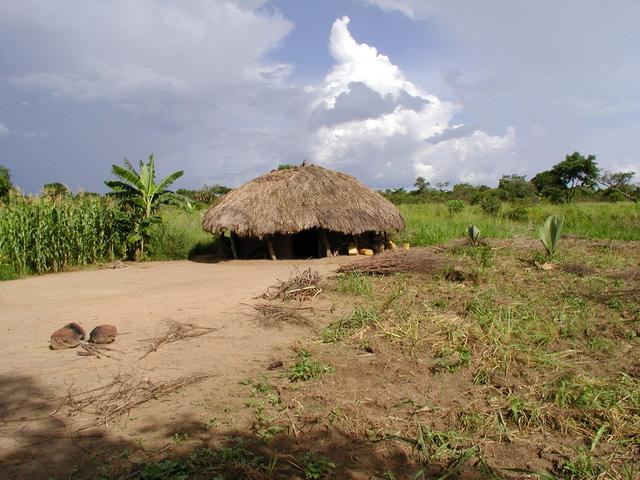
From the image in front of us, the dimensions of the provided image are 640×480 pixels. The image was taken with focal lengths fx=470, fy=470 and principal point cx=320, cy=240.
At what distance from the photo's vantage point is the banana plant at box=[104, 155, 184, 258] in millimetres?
12078

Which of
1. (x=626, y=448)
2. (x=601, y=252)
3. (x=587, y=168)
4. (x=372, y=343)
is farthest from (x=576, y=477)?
(x=587, y=168)

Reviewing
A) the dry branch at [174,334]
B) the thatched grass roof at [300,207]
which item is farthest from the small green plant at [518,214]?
the dry branch at [174,334]

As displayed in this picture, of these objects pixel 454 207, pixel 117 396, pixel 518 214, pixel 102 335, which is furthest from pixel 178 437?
pixel 454 207

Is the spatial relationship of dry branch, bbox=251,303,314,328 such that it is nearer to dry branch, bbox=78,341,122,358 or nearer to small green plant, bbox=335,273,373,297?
small green plant, bbox=335,273,373,297

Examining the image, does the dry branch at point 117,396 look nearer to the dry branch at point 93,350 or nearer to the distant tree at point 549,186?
the dry branch at point 93,350

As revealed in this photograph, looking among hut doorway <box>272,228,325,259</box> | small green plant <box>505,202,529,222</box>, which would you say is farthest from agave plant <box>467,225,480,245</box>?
small green plant <box>505,202,529,222</box>

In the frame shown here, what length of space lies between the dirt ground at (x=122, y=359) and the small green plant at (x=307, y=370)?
1.06 feet

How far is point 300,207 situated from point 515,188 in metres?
17.9

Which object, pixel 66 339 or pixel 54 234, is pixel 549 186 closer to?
pixel 54 234

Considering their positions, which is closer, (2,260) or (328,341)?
(328,341)

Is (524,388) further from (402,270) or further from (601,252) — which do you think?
(601,252)

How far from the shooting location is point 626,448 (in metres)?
2.55

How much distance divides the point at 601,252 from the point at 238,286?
251 inches

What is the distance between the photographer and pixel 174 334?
15.5ft
